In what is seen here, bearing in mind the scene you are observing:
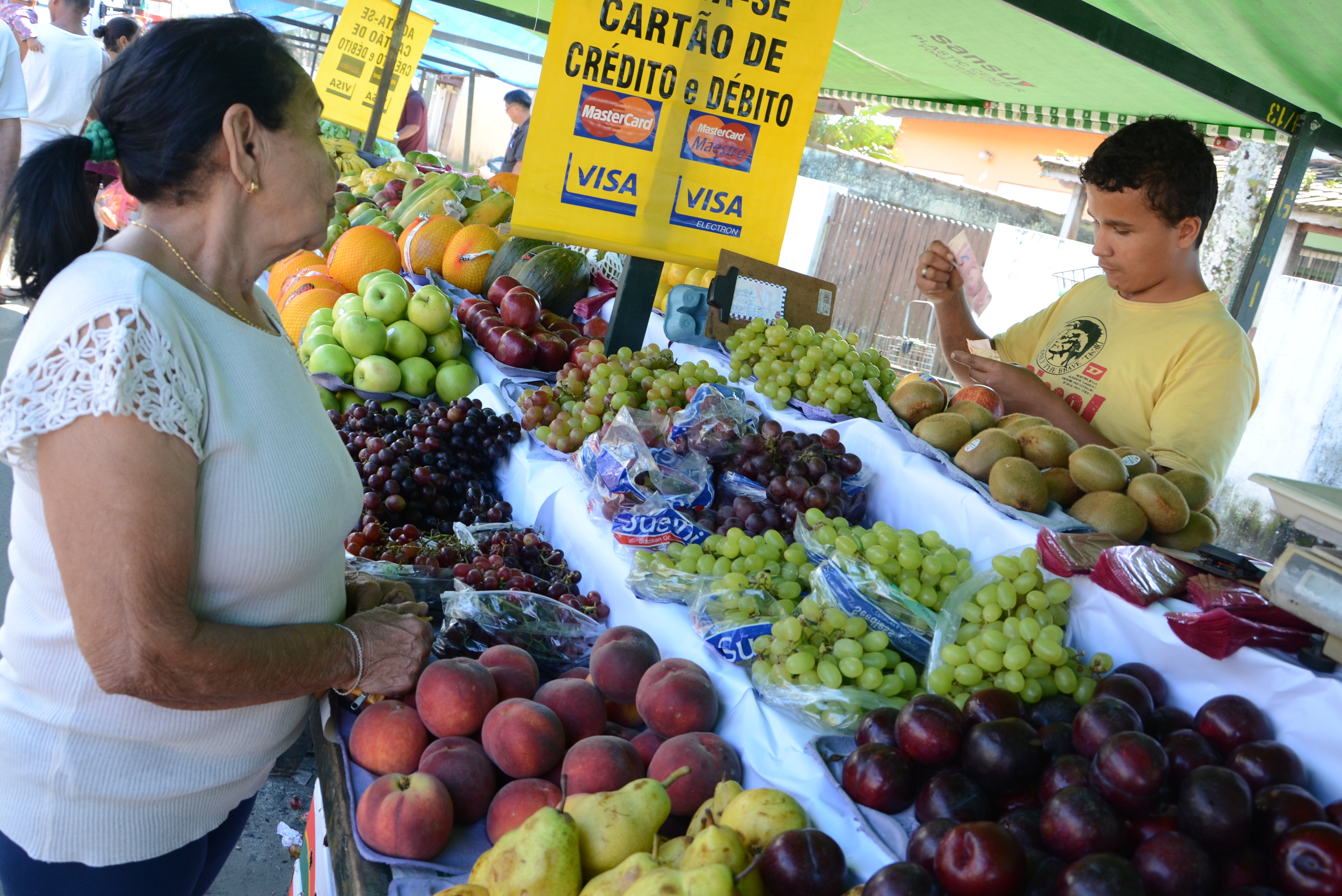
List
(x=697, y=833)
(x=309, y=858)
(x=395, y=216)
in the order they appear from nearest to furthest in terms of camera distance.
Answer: (x=697, y=833) → (x=309, y=858) → (x=395, y=216)

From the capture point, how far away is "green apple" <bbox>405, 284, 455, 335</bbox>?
12.8 feet

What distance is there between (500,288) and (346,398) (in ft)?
3.27

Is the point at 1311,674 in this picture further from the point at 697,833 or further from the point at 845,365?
the point at 845,365

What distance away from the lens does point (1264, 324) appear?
8.45 m

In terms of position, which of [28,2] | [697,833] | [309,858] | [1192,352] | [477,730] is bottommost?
[309,858]

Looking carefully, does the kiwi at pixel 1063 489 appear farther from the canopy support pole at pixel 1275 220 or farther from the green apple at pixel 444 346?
the canopy support pole at pixel 1275 220

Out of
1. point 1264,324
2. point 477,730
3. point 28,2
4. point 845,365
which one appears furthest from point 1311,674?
point 28,2

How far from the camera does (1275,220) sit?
5.07 m

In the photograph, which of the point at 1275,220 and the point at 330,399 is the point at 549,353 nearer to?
the point at 330,399

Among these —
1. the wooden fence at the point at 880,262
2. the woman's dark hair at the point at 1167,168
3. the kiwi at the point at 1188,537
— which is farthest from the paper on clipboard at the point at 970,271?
the wooden fence at the point at 880,262

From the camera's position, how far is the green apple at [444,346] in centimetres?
398

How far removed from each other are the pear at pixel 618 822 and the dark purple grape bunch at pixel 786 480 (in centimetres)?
97

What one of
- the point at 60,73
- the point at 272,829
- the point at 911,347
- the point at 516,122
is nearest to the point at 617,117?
the point at 272,829

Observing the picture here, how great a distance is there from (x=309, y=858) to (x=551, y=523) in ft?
3.88
